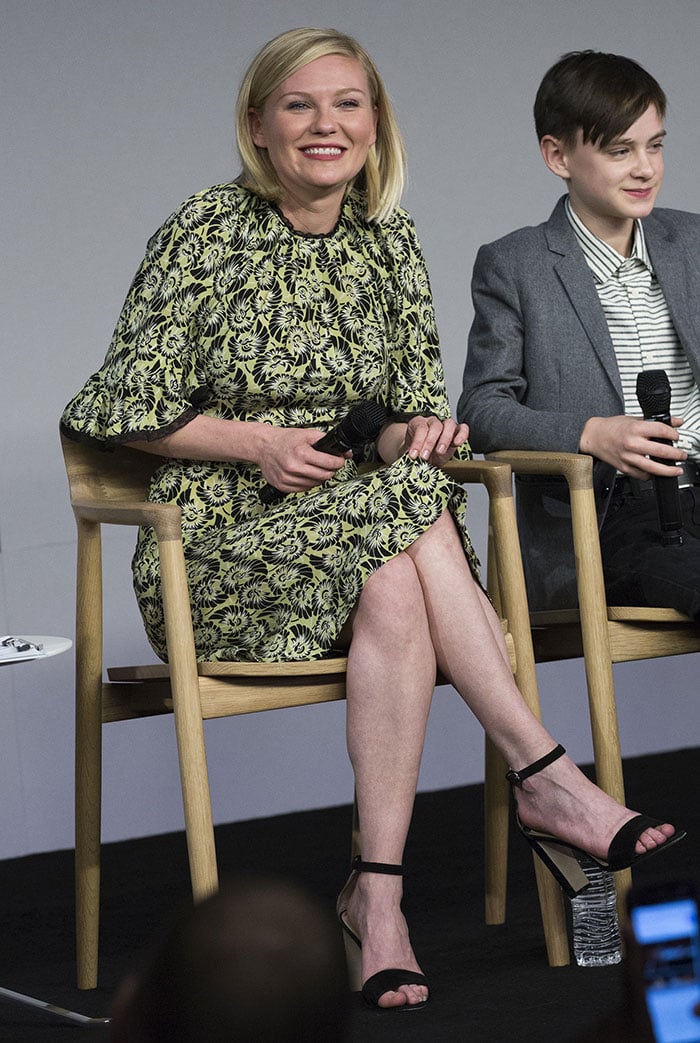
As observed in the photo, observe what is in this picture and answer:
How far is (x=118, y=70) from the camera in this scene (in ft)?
10.2

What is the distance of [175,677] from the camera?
1.82 metres

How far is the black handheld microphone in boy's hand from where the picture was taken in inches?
74.4

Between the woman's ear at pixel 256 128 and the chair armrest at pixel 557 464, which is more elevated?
the woman's ear at pixel 256 128

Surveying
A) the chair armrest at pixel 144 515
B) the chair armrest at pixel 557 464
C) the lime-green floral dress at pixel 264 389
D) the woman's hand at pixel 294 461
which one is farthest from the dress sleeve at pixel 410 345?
the chair armrest at pixel 144 515

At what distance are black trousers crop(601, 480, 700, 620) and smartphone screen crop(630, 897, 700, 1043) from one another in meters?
1.40

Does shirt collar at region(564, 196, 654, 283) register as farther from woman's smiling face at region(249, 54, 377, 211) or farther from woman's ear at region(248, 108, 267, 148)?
woman's ear at region(248, 108, 267, 148)

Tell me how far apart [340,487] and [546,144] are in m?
0.68

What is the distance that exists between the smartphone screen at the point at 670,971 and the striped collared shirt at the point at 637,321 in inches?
64.4

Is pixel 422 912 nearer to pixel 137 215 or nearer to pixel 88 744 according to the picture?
pixel 88 744

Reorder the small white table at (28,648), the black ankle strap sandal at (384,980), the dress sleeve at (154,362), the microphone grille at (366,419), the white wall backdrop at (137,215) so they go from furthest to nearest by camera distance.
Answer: the white wall backdrop at (137,215) < the dress sleeve at (154,362) < the microphone grille at (366,419) < the black ankle strap sandal at (384,980) < the small white table at (28,648)

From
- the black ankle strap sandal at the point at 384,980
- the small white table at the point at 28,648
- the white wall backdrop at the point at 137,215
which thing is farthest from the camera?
the white wall backdrop at the point at 137,215

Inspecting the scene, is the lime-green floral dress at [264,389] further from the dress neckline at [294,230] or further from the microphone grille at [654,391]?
the microphone grille at [654,391]

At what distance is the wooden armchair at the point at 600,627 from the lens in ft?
6.63

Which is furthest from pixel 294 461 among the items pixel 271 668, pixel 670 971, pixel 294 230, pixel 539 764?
pixel 670 971
